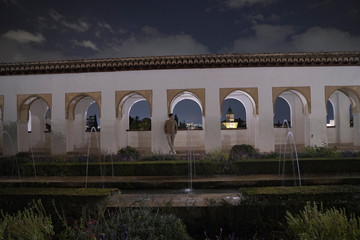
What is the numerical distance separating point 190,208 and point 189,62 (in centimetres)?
871

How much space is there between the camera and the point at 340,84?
11328mm

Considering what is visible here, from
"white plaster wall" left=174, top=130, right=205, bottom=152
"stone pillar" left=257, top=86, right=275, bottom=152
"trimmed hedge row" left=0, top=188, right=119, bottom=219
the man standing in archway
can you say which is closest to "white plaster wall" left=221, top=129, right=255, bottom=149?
"white plaster wall" left=174, top=130, right=205, bottom=152

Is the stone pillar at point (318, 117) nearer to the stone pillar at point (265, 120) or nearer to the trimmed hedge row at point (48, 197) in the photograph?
the stone pillar at point (265, 120)

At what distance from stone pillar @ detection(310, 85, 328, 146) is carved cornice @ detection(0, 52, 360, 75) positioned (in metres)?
1.35

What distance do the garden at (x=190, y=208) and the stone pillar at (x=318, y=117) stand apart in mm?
4277

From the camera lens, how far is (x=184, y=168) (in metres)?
7.46

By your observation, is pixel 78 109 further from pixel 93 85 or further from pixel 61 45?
pixel 61 45

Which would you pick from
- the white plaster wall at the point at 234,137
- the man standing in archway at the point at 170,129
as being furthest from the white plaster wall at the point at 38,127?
the white plaster wall at the point at 234,137

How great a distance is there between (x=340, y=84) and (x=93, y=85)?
11.8m

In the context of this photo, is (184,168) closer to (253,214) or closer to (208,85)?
(253,214)

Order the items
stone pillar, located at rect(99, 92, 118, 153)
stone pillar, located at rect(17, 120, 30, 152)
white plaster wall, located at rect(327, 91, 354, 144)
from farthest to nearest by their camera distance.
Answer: white plaster wall, located at rect(327, 91, 354, 144)
stone pillar, located at rect(17, 120, 30, 152)
stone pillar, located at rect(99, 92, 118, 153)

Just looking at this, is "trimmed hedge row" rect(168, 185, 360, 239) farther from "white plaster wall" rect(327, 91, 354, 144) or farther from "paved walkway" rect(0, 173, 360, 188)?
"white plaster wall" rect(327, 91, 354, 144)

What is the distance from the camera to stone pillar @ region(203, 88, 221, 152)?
11.5 m

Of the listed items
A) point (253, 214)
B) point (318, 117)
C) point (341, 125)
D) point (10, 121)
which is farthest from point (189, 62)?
point (341, 125)
